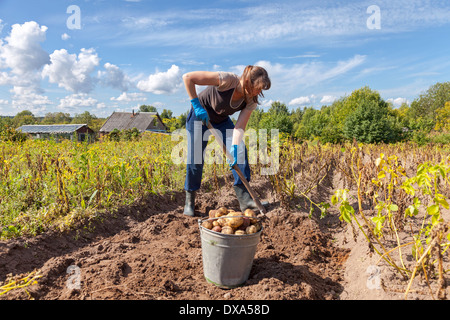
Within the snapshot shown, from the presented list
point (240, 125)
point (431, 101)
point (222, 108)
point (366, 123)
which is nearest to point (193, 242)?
point (240, 125)

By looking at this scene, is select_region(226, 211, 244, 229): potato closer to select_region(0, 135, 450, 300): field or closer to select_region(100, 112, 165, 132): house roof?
select_region(0, 135, 450, 300): field

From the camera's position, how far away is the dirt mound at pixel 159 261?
1834mm

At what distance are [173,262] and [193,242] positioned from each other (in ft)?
1.49

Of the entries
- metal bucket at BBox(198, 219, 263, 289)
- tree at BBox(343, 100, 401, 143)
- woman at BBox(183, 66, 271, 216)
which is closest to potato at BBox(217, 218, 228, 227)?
metal bucket at BBox(198, 219, 263, 289)

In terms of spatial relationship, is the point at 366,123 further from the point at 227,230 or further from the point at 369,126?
the point at 227,230

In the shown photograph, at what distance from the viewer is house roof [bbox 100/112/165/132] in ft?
130

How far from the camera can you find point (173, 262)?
2.24 meters

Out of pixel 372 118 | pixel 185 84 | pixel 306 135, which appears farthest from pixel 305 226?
pixel 306 135

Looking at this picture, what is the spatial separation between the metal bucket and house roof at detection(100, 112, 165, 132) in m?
38.5

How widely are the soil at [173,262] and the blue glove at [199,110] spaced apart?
1.16m

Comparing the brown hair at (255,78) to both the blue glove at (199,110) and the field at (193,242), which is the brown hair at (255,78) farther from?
the field at (193,242)

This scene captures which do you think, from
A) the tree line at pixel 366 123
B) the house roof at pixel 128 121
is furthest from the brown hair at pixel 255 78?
the house roof at pixel 128 121

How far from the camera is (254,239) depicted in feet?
6.37
